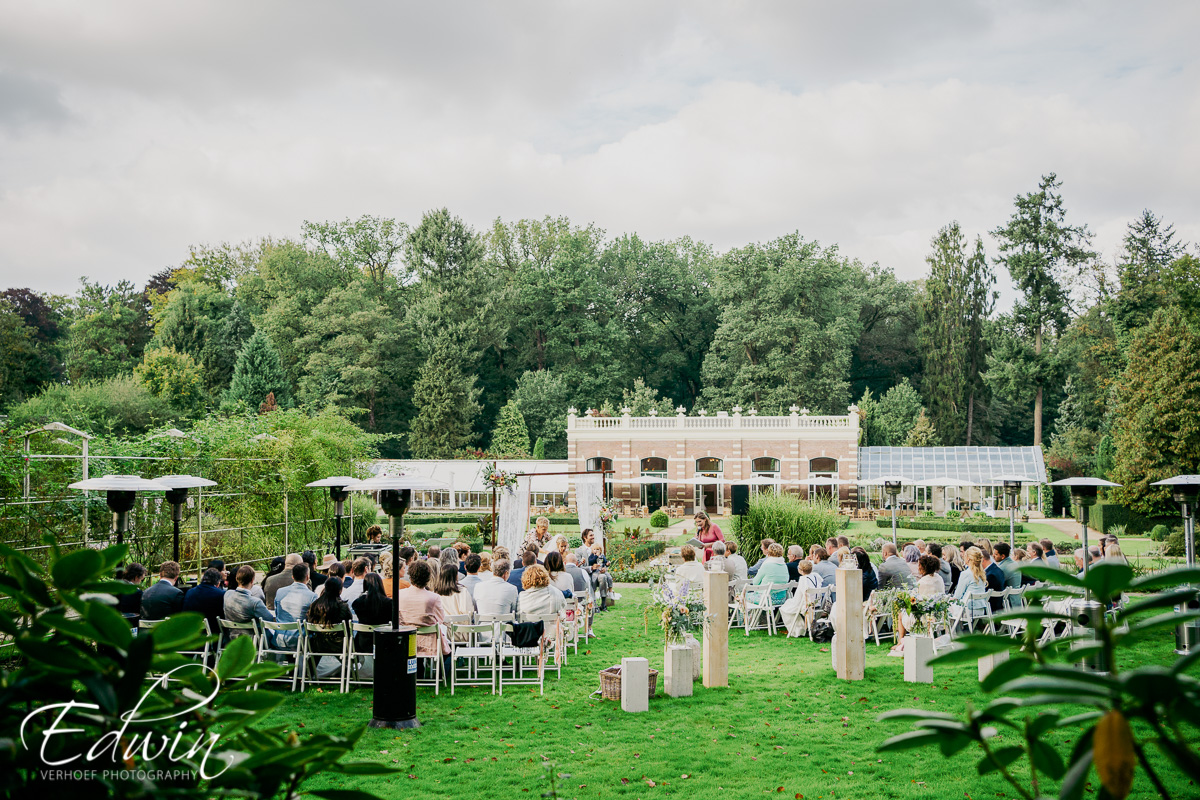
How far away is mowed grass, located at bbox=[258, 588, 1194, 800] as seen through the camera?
545 centimetres

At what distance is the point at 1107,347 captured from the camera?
3416 centimetres

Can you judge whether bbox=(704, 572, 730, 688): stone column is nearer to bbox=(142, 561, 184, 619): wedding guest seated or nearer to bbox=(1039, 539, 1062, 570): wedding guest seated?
bbox=(1039, 539, 1062, 570): wedding guest seated

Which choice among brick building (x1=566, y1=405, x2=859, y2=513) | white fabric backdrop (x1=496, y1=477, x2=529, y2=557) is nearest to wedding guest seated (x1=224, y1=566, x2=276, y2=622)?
white fabric backdrop (x1=496, y1=477, x2=529, y2=557)

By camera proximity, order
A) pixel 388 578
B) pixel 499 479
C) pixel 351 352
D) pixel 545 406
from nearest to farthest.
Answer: pixel 388 578 → pixel 499 479 → pixel 351 352 → pixel 545 406

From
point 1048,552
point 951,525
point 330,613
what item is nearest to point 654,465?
point 951,525

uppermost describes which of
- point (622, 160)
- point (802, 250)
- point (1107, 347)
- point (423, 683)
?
point (622, 160)

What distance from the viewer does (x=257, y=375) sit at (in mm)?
38812

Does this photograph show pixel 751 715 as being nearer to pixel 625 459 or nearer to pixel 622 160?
pixel 625 459

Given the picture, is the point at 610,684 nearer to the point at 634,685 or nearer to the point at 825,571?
the point at 634,685

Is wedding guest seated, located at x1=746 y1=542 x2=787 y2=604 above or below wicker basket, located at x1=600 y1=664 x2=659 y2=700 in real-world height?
above

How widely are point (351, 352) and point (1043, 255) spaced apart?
3449cm

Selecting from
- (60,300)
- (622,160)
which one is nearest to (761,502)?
(622,160)

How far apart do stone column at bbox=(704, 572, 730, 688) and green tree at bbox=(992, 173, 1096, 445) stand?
127ft

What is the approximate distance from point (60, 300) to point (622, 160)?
1191 inches
